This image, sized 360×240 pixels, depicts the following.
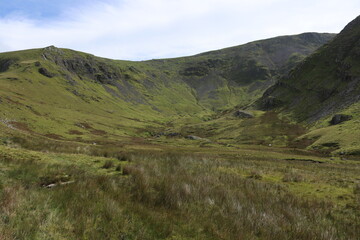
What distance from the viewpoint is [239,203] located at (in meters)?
8.58

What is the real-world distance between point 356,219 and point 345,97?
110 m

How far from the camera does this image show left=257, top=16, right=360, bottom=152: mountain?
215 feet

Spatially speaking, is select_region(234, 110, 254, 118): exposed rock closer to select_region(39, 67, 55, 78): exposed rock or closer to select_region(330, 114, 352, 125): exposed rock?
select_region(330, 114, 352, 125): exposed rock

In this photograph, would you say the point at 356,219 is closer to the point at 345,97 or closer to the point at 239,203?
the point at 239,203

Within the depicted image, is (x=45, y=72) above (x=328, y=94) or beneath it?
above

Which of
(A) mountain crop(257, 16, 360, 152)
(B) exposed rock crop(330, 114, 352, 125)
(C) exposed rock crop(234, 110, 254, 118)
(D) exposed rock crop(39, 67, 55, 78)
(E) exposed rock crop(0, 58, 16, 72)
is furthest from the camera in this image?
(E) exposed rock crop(0, 58, 16, 72)

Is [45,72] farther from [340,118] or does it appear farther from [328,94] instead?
[328,94]

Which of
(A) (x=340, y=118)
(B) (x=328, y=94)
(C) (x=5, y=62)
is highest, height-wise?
(C) (x=5, y=62)

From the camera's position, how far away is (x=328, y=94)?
112 meters

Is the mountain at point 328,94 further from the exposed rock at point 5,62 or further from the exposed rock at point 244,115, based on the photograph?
the exposed rock at point 5,62

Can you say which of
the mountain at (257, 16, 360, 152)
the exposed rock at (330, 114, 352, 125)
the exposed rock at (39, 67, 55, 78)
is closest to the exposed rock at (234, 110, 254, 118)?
the mountain at (257, 16, 360, 152)

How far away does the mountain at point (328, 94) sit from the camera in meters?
65.4

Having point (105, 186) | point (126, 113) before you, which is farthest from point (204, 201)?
point (126, 113)

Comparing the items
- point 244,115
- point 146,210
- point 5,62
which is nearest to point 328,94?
point 244,115
